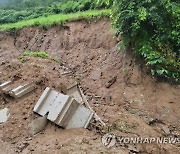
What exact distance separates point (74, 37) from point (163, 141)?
650 centimetres

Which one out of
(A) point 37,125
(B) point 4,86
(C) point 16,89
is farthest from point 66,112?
(B) point 4,86

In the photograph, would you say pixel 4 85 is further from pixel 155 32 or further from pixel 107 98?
pixel 155 32

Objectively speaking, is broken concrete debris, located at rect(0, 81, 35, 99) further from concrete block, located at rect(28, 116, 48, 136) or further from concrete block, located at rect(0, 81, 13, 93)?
concrete block, located at rect(28, 116, 48, 136)

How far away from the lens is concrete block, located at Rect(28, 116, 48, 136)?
235 inches

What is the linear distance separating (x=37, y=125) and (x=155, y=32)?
351 centimetres

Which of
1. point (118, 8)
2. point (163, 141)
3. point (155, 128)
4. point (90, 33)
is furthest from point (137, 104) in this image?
point (90, 33)

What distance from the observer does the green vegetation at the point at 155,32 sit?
6781mm

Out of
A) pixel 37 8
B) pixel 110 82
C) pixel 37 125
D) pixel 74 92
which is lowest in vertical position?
pixel 37 8

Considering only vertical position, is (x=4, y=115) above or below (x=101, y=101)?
above

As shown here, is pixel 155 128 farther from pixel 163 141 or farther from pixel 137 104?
pixel 137 104

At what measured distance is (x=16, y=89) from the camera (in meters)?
6.84

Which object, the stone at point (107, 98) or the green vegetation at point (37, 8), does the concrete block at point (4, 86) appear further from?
the green vegetation at point (37, 8)

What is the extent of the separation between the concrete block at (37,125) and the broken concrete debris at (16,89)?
990mm

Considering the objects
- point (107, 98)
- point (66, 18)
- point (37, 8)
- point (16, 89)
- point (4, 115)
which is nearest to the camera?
point (4, 115)
